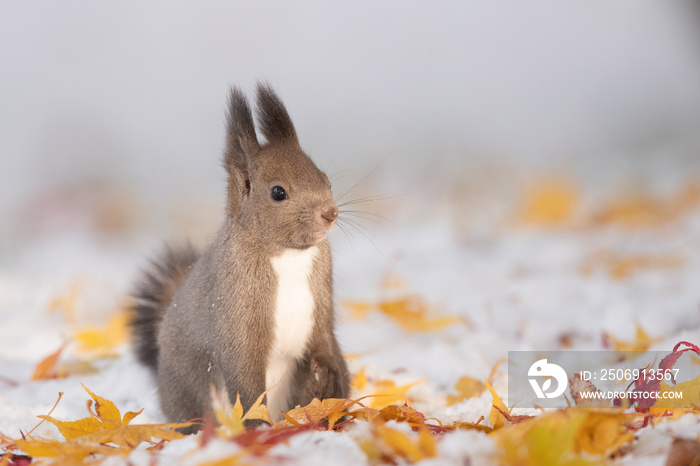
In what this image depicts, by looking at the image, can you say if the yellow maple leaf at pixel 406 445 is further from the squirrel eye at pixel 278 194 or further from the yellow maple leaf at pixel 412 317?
the yellow maple leaf at pixel 412 317

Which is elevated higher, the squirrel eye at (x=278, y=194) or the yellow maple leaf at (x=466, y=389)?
the squirrel eye at (x=278, y=194)

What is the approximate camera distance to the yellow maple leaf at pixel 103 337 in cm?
207

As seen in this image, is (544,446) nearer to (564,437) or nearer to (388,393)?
(564,437)

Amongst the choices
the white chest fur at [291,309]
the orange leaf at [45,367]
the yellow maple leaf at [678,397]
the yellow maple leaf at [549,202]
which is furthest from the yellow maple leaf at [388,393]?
the yellow maple leaf at [549,202]

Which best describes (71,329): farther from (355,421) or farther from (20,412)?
(355,421)

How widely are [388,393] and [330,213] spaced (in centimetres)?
47

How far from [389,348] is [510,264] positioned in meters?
1.03

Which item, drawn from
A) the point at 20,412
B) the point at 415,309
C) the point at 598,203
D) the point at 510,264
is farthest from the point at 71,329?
the point at 598,203

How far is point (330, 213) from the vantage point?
1239mm

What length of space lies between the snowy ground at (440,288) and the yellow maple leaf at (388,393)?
0.08ft

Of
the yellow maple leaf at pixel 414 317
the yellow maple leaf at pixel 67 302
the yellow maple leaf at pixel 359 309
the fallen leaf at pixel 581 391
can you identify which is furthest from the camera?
the yellow maple leaf at pixel 67 302

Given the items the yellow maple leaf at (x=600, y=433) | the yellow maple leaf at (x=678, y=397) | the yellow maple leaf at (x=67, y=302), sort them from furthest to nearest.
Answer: the yellow maple leaf at (x=67, y=302) → the yellow maple leaf at (x=678, y=397) → the yellow maple leaf at (x=600, y=433)

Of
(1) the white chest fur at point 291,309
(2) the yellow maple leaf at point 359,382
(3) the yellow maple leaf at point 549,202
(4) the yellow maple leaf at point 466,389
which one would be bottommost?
(4) the yellow maple leaf at point 466,389

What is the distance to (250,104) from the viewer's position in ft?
4.41
